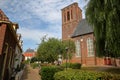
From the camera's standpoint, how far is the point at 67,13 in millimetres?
47406

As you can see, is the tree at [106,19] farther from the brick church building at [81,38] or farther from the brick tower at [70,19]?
the brick tower at [70,19]

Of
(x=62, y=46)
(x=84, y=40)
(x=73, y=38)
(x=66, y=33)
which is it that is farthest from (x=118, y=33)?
(x=66, y=33)

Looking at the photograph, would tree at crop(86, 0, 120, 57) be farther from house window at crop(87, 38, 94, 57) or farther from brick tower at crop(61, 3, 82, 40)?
brick tower at crop(61, 3, 82, 40)

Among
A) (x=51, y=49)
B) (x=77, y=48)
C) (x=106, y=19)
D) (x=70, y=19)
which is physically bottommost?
(x=51, y=49)

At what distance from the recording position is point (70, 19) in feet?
149

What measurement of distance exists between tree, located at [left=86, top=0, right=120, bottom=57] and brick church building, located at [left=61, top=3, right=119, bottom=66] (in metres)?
14.2

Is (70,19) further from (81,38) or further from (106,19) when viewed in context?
(106,19)

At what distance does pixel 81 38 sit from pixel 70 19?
39.3 ft

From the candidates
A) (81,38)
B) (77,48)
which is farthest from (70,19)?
(77,48)

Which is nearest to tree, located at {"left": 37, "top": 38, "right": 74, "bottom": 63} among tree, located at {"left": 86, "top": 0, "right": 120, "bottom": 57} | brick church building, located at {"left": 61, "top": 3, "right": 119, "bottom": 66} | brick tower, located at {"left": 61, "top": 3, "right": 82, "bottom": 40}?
brick church building, located at {"left": 61, "top": 3, "right": 119, "bottom": 66}

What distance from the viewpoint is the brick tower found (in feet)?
144

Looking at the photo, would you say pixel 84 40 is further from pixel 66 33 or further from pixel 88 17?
pixel 88 17

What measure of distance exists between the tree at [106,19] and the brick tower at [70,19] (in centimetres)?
3047

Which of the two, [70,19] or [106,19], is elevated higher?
[70,19]
